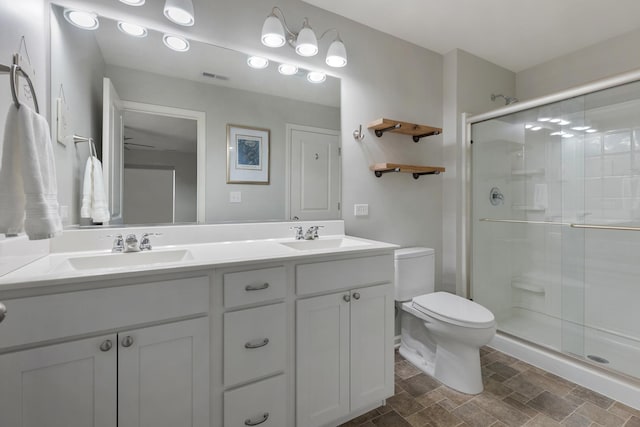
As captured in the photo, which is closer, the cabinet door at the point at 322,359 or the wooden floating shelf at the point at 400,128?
the cabinet door at the point at 322,359

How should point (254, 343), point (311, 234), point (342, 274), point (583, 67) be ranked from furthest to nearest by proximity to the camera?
point (583, 67) < point (311, 234) < point (342, 274) < point (254, 343)

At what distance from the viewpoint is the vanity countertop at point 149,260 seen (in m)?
0.89

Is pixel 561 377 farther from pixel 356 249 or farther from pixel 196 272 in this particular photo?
pixel 196 272

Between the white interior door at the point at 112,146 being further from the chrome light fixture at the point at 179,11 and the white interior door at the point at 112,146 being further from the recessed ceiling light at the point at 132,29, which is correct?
the chrome light fixture at the point at 179,11

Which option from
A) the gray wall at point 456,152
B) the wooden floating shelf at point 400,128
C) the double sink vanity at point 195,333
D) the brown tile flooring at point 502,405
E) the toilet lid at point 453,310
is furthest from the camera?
the gray wall at point 456,152

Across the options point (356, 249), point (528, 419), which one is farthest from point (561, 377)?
point (356, 249)

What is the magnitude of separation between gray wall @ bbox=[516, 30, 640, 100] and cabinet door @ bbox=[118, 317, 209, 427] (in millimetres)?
3249

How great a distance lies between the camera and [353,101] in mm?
2100

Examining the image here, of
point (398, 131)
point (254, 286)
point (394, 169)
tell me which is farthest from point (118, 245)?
point (398, 131)

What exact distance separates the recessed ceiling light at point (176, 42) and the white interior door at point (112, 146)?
367mm

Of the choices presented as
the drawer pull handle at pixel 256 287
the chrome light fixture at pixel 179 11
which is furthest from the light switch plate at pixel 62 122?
the drawer pull handle at pixel 256 287

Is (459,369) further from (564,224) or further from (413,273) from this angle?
(564,224)

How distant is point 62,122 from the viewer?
1.30m

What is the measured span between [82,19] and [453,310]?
2.54m
